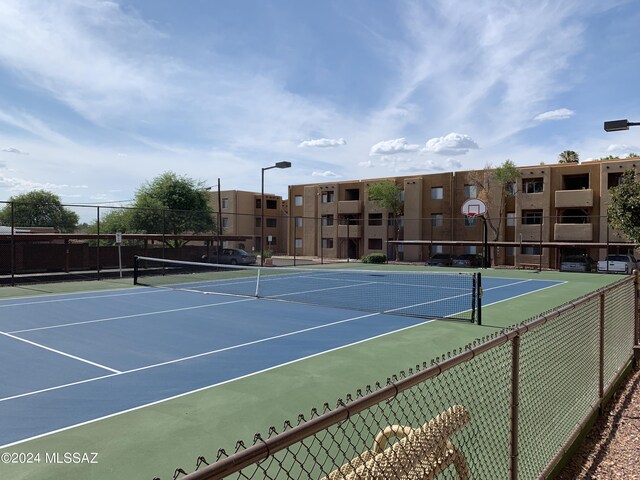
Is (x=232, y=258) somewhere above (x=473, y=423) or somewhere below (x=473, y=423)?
above

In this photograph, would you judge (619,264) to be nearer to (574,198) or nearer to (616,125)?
(574,198)

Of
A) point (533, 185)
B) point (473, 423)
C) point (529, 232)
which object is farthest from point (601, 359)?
point (533, 185)

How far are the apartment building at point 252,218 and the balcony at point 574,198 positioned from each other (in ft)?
118

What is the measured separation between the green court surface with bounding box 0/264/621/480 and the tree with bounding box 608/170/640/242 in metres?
7.12

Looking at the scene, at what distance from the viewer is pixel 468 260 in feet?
139

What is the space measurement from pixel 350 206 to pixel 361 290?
3463 centimetres

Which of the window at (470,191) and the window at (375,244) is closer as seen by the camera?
the window at (470,191)

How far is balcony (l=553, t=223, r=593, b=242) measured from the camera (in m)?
38.9

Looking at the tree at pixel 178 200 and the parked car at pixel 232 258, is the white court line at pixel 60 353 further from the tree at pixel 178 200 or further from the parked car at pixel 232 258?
the tree at pixel 178 200

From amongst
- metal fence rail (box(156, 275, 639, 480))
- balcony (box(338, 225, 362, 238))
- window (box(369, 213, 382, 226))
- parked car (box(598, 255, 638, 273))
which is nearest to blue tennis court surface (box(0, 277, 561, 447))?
metal fence rail (box(156, 275, 639, 480))

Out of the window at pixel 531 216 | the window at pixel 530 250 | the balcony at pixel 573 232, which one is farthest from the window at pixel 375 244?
the balcony at pixel 573 232

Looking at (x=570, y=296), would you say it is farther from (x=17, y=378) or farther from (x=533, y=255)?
(x=533, y=255)

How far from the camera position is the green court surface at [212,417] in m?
5.00

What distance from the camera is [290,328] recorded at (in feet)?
39.7
